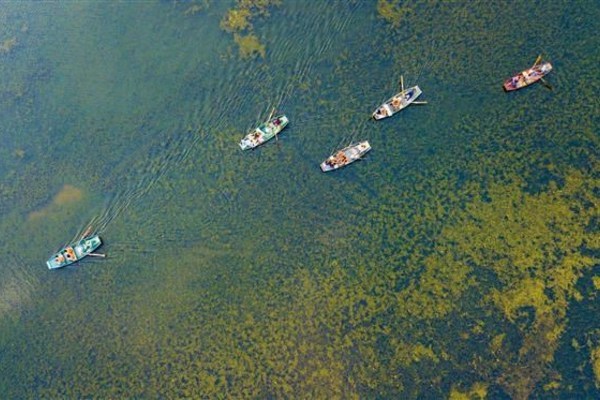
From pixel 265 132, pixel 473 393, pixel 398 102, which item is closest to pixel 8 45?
pixel 265 132

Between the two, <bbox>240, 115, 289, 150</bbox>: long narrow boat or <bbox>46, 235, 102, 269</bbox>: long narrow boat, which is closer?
<bbox>240, 115, 289, 150</bbox>: long narrow boat

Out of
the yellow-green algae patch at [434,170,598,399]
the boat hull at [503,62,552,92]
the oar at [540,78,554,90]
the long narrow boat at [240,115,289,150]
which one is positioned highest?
the long narrow boat at [240,115,289,150]

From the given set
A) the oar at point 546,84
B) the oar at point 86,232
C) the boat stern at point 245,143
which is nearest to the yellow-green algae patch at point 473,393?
the oar at point 546,84

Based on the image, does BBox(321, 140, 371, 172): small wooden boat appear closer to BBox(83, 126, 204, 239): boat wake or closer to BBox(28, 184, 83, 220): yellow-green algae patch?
BBox(83, 126, 204, 239): boat wake

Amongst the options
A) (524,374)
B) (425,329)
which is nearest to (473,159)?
(425,329)

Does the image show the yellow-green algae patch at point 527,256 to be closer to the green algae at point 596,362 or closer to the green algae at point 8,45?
the green algae at point 596,362

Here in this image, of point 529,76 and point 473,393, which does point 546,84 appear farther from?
point 473,393

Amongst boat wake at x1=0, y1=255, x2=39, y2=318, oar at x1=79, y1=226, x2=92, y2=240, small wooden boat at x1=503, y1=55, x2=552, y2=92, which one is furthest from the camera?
boat wake at x1=0, y1=255, x2=39, y2=318

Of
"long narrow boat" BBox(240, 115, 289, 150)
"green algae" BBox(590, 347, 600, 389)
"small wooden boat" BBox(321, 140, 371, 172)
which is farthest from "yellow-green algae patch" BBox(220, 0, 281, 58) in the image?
"green algae" BBox(590, 347, 600, 389)
